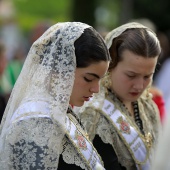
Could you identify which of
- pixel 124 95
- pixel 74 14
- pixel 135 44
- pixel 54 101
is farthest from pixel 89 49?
pixel 74 14

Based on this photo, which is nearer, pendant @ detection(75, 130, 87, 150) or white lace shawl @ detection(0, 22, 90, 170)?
white lace shawl @ detection(0, 22, 90, 170)

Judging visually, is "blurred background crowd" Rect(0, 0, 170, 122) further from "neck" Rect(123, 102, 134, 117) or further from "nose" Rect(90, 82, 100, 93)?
"nose" Rect(90, 82, 100, 93)

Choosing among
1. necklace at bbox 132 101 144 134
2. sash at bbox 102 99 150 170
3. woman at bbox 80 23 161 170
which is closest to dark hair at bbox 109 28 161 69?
woman at bbox 80 23 161 170

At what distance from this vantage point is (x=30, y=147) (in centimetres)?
346

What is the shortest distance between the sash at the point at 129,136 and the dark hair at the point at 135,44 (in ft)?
0.95

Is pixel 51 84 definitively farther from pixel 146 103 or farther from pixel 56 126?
pixel 146 103

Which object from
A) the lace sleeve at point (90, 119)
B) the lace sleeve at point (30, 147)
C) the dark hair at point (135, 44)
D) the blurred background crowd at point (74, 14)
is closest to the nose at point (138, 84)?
the dark hair at point (135, 44)

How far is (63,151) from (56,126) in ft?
0.45

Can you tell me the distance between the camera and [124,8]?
52.6 ft

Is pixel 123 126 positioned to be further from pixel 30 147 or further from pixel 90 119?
pixel 30 147

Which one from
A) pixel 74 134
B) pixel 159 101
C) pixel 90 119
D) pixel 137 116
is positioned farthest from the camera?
pixel 159 101

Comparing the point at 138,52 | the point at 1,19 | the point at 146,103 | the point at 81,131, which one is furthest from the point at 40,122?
the point at 1,19

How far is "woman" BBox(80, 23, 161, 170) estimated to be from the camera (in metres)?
4.39

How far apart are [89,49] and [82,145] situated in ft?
1.71
